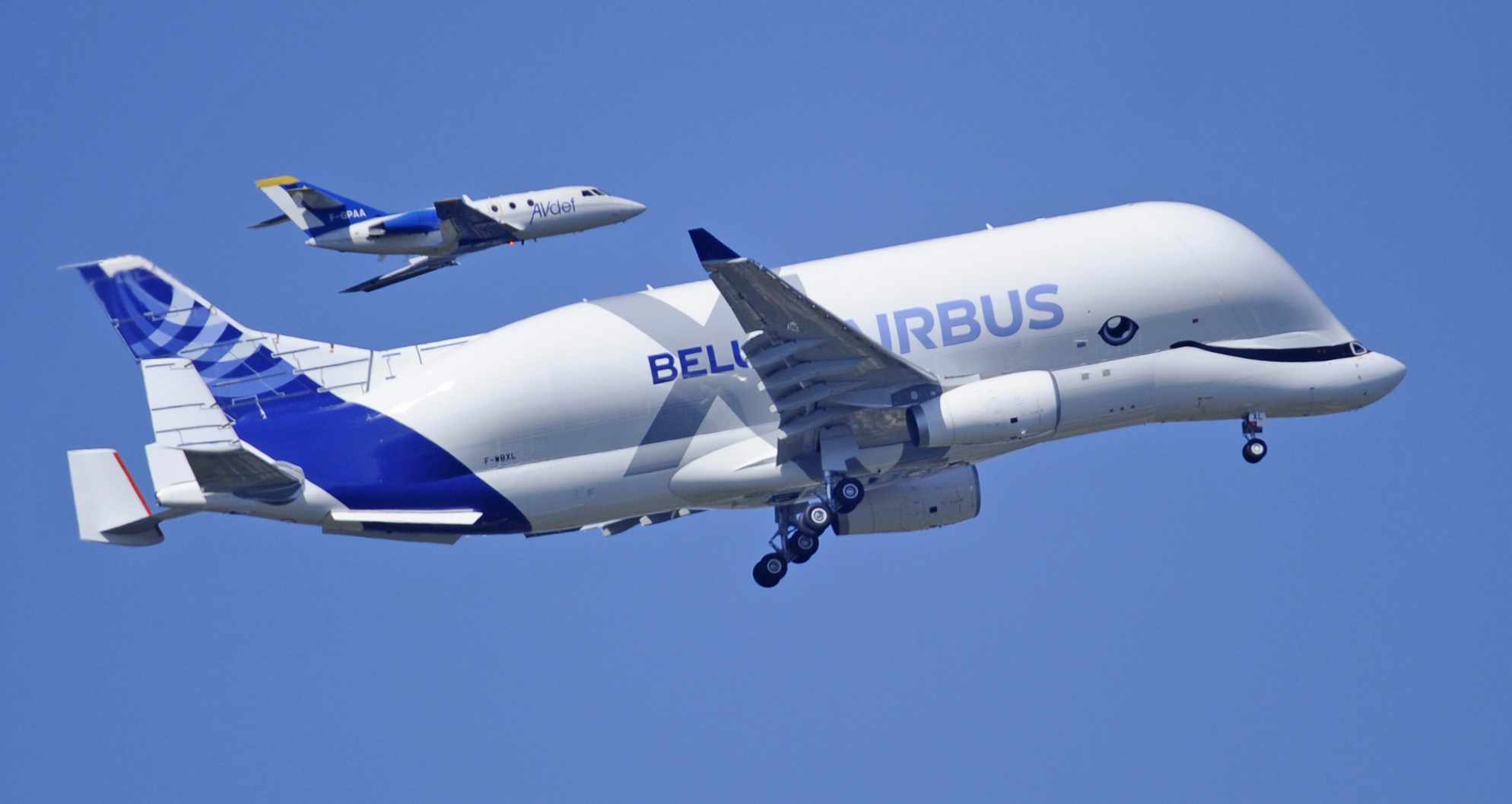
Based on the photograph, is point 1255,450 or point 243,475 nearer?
point 243,475

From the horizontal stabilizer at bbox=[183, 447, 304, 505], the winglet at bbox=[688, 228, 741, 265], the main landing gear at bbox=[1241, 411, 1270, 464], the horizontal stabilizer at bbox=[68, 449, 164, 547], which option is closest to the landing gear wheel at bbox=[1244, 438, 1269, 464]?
the main landing gear at bbox=[1241, 411, 1270, 464]

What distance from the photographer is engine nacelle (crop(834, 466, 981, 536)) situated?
49.3 m

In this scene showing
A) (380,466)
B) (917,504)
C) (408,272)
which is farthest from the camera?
(408,272)

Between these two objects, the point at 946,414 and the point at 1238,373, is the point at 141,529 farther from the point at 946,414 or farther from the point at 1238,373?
the point at 1238,373

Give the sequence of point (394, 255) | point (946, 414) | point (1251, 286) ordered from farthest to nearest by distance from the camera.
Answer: point (394, 255), point (1251, 286), point (946, 414)

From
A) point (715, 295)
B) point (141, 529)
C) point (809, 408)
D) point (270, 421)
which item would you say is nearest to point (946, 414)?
point (809, 408)

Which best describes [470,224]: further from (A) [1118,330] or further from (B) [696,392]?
(A) [1118,330]

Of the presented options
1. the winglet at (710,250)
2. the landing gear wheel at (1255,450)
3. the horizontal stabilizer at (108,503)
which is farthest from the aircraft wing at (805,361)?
the horizontal stabilizer at (108,503)

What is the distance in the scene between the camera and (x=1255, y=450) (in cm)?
4919

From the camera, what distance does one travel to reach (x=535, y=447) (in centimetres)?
4603

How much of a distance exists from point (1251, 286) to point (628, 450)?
1567cm

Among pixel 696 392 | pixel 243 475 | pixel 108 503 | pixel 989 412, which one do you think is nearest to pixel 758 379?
pixel 696 392

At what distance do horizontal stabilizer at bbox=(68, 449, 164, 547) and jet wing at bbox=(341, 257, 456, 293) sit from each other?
21.8 metres

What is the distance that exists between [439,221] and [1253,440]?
34.6 meters
